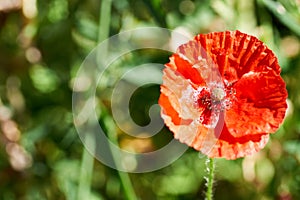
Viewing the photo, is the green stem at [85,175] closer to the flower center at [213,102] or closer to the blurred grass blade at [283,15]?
the flower center at [213,102]

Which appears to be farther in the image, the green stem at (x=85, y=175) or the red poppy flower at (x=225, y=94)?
the green stem at (x=85, y=175)

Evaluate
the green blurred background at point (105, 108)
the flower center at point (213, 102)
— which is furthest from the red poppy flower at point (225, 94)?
the green blurred background at point (105, 108)

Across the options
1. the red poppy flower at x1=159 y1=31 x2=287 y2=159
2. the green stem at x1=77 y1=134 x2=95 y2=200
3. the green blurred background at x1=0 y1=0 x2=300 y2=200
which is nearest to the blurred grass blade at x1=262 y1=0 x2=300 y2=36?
the green blurred background at x1=0 y1=0 x2=300 y2=200

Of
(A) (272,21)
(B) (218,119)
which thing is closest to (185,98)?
(B) (218,119)

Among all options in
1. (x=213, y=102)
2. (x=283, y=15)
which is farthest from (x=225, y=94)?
(x=283, y=15)

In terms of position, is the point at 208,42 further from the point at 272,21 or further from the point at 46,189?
the point at 46,189

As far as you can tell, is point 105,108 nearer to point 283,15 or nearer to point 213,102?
point 213,102

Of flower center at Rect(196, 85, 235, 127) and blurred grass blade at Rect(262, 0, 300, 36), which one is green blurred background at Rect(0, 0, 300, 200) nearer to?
blurred grass blade at Rect(262, 0, 300, 36)
